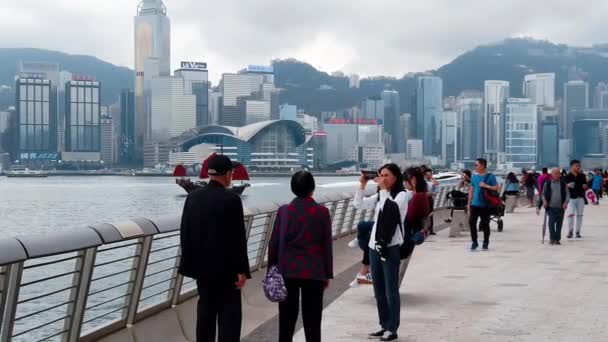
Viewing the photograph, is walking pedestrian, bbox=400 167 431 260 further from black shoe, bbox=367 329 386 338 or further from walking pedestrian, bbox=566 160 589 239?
walking pedestrian, bbox=566 160 589 239

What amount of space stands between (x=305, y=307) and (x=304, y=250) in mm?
444

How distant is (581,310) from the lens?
986cm

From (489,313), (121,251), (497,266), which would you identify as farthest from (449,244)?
(121,251)

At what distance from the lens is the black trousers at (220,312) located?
609cm

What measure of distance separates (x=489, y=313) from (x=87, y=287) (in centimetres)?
454

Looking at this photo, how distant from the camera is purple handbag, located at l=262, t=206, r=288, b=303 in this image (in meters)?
6.65

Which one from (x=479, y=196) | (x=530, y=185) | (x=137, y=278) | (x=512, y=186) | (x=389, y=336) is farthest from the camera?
(x=530, y=185)

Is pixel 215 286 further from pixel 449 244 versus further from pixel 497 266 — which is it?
pixel 449 244

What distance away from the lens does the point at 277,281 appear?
6684mm

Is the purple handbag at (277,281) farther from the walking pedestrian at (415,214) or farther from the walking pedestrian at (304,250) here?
the walking pedestrian at (415,214)

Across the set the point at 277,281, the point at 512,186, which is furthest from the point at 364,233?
the point at 512,186

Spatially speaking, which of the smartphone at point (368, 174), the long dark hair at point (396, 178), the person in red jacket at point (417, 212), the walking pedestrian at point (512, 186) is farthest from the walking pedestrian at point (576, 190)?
the walking pedestrian at point (512, 186)

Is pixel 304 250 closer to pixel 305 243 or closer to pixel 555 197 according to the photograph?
pixel 305 243

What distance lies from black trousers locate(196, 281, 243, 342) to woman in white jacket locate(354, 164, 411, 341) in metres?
2.27
